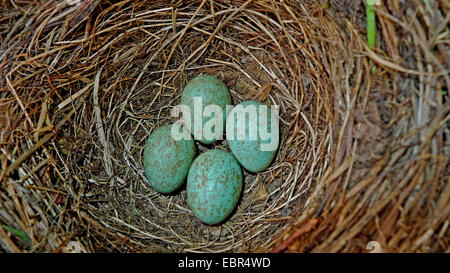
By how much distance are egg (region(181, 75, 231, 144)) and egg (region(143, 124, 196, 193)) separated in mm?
86

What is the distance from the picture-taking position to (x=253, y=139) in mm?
1617

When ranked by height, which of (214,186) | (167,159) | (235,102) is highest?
(235,102)

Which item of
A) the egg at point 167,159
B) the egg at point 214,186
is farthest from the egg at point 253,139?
the egg at point 167,159

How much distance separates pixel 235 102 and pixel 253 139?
0.40 meters

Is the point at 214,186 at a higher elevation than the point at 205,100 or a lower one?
lower

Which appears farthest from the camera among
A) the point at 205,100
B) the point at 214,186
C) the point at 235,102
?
the point at 235,102

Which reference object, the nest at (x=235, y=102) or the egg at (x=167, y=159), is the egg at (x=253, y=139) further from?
the egg at (x=167, y=159)

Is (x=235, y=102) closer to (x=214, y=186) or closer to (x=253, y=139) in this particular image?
(x=253, y=139)

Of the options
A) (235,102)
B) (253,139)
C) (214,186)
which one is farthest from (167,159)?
(235,102)

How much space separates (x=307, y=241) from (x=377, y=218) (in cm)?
27

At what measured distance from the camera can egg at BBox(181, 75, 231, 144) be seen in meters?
1.69

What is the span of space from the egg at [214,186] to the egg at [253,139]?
0.08 m
